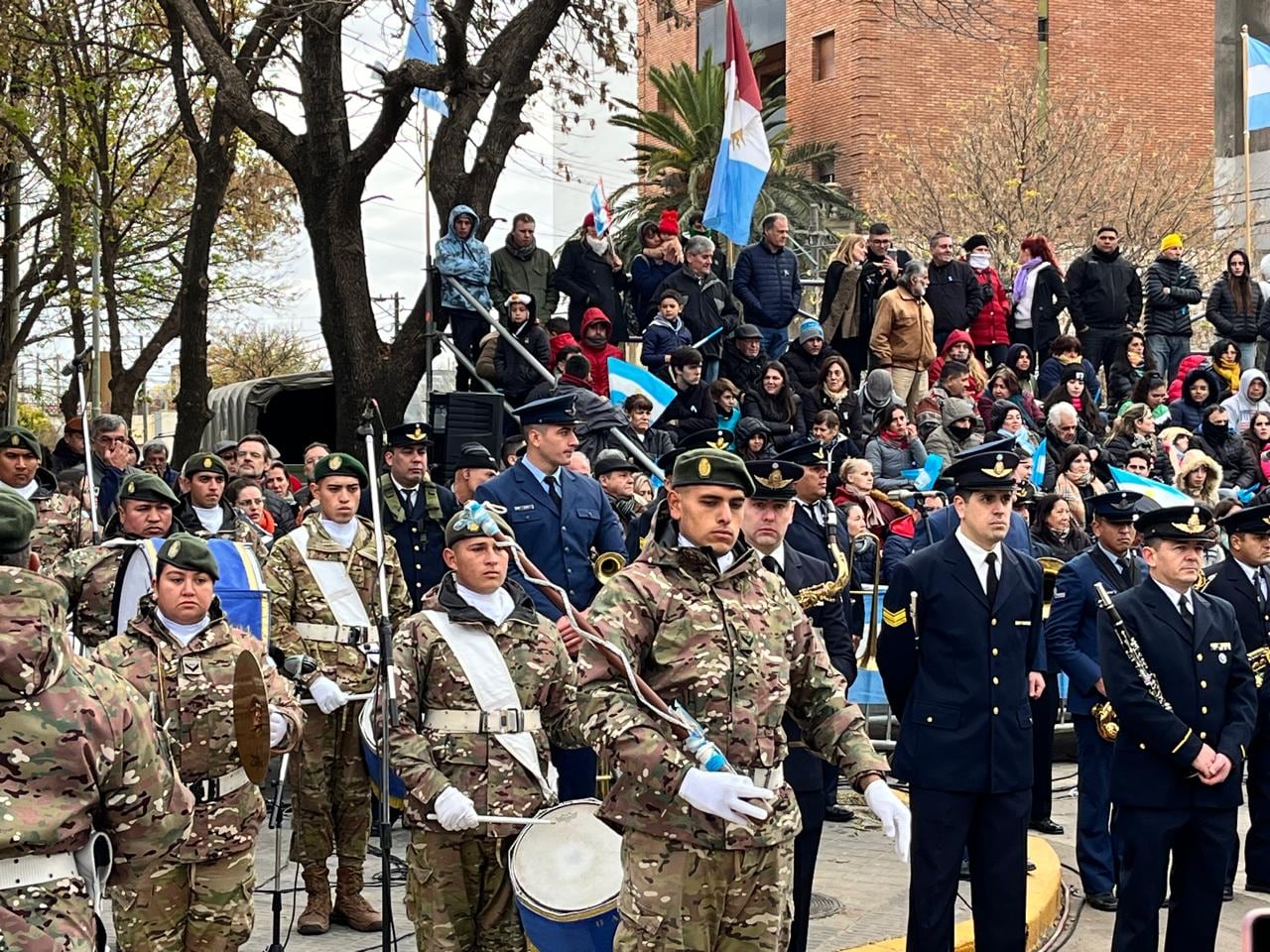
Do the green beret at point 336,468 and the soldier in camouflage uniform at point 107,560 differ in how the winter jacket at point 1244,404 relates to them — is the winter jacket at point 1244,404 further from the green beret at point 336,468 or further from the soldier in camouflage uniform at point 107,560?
the soldier in camouflage uniform at point 107,560

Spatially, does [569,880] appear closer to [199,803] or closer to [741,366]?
[199,803]

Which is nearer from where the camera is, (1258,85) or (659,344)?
(659,344)

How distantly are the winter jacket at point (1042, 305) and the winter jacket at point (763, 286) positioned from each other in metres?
3.49

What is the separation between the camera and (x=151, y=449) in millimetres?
15305

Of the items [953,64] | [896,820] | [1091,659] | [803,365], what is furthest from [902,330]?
[953,64]

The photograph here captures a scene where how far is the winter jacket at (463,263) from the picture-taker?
16.5 m

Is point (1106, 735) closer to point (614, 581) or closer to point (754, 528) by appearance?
point (754, 528)

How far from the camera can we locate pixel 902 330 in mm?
18672

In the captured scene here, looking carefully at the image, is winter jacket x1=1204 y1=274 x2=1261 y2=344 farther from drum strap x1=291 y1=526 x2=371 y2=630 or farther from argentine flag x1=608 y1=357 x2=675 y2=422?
drum strap x1=291 y1=526 x2=371 y2=630

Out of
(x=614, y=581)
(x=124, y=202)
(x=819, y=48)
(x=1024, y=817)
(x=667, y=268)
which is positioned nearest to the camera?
(x=614, y=581)

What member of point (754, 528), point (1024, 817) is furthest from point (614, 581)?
point (1024, 817)

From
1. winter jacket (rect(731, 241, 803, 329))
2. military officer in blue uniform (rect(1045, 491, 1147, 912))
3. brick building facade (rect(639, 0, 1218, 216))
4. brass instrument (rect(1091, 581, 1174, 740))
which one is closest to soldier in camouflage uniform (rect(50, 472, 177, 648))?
brass instrument (rect(1091, 581, 1174, 740))

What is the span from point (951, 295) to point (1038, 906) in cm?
1148

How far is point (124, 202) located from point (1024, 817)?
82.6ft
